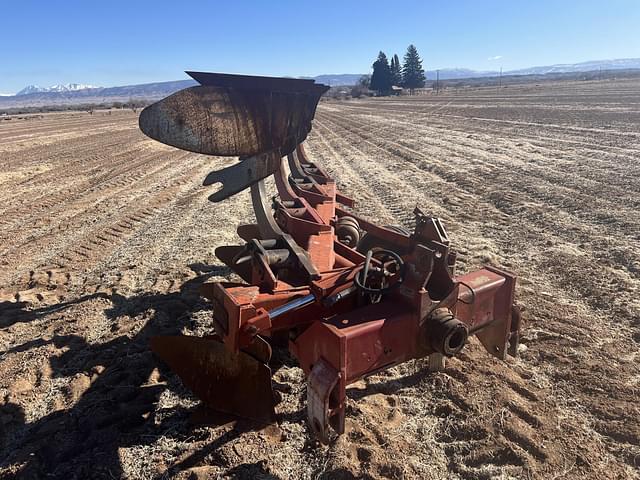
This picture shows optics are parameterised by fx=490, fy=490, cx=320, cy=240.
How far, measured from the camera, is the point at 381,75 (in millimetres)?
81375

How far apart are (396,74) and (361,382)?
88.3m

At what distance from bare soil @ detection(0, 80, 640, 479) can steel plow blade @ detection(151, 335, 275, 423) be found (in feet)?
0.46

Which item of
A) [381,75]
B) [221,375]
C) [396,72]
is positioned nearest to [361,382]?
[221,375]

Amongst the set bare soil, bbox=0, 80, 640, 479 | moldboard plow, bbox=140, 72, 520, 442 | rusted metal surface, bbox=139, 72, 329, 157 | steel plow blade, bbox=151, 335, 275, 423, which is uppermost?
rusted metal surface, bbox=139, 72, 329, 157

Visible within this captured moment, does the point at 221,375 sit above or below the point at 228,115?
below

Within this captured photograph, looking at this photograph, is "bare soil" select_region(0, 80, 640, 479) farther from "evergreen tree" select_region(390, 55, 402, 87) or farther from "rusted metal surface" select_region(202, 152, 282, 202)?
"evergreen tree" select_region(390, 55, 402, 87)

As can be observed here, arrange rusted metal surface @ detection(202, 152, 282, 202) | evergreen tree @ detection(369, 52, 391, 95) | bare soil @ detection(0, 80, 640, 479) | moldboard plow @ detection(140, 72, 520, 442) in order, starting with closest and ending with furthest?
moldboard plow @ detection(140, 72, 520, 442) < bare soil @ detection(0, 80, 640, 479) < rusted metal surface @ detection(202, 152, 282, 202) < evergreen tree @ detection(369, 52, 391, 95)

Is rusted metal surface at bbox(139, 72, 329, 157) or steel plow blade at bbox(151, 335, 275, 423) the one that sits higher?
rusted metal surface at bbox(139, 72, 329, 157)

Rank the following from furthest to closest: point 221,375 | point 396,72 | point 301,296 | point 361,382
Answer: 1. point 396,72
2. point 361,382
3. point 221,375
4. point 301,296

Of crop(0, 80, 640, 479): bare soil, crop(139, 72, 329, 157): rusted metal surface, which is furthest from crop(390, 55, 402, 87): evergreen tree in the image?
crop(139, 72, 329, 157): rusted metal surface

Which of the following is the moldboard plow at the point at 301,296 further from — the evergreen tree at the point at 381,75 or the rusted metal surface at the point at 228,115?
the evergreen tree at the point at 381,75

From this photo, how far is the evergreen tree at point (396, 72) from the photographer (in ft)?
269

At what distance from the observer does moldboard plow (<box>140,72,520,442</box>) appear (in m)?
2.42

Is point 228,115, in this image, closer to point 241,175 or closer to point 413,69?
point 241,175
